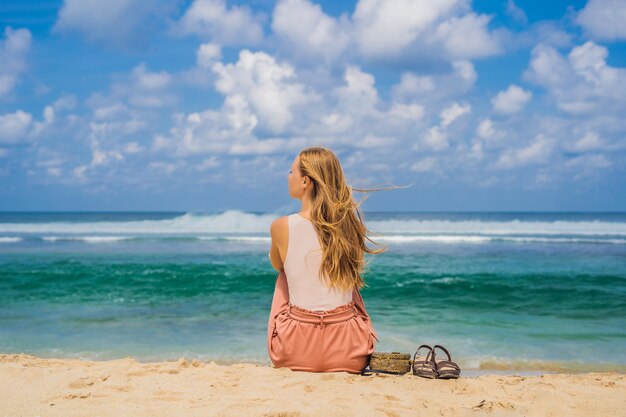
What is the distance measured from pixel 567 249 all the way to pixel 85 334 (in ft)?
57.6

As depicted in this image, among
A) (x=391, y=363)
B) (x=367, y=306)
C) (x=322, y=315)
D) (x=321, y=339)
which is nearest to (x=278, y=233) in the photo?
(x=322, y=315)

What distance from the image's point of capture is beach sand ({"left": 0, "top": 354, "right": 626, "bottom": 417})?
11.3 feet

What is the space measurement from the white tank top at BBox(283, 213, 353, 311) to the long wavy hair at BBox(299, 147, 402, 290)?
0.05 meters

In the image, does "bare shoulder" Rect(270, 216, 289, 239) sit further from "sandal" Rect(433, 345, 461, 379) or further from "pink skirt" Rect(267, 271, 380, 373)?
"sandal" Rect(433, 345, 461, 379)

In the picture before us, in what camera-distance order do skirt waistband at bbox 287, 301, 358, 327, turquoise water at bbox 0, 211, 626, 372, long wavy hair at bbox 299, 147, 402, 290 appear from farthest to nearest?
turquoise water at bbox 0, 211, 626, 372 < skirt waistband at bbox 287, 301, 358, 327 < long wavy hair at bbox 299, 147, 402, 290

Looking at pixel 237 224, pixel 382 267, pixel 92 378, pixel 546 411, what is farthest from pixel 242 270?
pixel 237 224

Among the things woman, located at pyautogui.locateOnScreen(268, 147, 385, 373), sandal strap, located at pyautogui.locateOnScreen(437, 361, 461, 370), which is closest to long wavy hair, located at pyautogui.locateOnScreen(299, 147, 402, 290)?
woman, located at pyautogui.locateOnScreen(268, 147, 385, 373)

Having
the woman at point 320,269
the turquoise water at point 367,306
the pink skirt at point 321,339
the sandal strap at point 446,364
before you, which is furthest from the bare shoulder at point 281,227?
the sandal strap at point 446,364

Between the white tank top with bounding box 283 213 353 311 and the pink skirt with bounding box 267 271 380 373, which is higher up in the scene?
the white tank top with bounding box 283 213 353 311

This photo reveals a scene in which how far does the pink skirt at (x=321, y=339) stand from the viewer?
4133 millimetres

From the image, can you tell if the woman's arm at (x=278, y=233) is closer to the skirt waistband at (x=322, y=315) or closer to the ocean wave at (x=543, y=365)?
the skirt waistband at (x=322, y=315)

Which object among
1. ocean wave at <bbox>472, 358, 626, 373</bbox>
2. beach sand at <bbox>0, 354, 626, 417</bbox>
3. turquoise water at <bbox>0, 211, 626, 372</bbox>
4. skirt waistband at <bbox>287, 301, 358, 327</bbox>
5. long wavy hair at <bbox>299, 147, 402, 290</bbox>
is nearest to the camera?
beach sand at <bbox>0, 354, 626, 417</bbox>

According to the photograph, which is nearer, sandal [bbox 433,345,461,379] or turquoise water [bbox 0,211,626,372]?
sandal [bbox 433,345,461,379]

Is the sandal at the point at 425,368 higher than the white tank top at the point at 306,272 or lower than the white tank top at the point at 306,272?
lower
